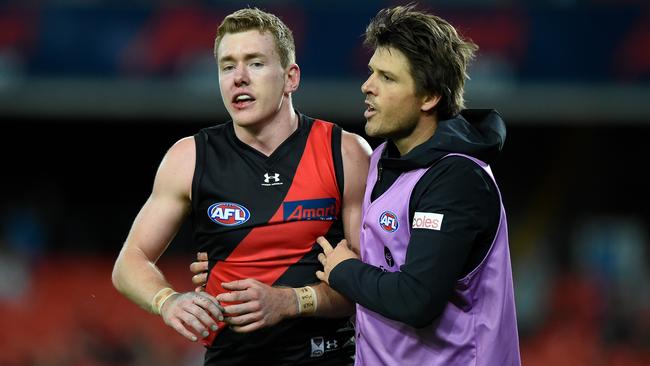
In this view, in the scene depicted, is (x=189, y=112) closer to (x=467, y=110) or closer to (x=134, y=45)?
(x=134, y=45)

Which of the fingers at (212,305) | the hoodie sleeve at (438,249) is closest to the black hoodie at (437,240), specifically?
the hoodie sleeve at (438,249)

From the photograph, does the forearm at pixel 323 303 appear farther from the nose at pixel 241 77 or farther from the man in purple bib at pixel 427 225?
the nose at pixel 241 77

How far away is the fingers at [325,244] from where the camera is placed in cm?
347

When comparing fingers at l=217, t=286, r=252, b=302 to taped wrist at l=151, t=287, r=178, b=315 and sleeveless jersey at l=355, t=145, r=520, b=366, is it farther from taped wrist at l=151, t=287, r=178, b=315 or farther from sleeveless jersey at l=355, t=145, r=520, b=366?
sleeveless jersey at l=355, t=145, r=520, b=366

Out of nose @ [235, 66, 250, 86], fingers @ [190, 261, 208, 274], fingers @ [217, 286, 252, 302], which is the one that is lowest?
fingers @ [217, 286, 252, 302]

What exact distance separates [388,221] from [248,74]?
2.64ft

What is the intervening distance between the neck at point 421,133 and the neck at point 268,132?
1.93 ft

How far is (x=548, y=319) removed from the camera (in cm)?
1143

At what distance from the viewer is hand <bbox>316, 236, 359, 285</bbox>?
336 centimetres

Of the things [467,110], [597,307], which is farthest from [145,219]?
[597,307]

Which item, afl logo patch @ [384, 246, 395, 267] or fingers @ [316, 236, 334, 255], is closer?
afl logo patch @ [384, 246, 395, 267]

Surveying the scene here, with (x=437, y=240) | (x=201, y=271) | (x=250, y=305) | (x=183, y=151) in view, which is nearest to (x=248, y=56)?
(x=183, y=151)

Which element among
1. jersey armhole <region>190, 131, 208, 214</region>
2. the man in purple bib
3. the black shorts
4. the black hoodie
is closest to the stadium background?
the black shorts

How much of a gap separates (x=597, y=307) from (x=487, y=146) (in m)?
8.27
